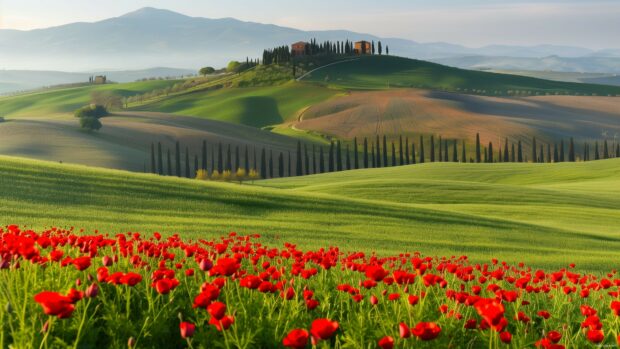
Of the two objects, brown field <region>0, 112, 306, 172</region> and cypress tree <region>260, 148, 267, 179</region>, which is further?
cypress tree <region>260, 148, 267, 179</region>

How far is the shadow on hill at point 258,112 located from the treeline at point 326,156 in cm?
4821

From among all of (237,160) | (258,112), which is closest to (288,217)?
(237,160)

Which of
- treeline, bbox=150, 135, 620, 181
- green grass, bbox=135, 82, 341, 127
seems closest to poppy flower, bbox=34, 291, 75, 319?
treeline, bbox=150, 135, 620, 181

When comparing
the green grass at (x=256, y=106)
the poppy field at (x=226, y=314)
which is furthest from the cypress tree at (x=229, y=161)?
the poppy field at (x=226, y=314)

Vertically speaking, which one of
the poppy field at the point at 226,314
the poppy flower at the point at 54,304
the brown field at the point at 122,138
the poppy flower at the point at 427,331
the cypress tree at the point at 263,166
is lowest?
the cypress tree at the point at 263,166

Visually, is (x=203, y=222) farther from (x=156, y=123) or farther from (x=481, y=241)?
(x=156, y=123)

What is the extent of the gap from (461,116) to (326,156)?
41171mm

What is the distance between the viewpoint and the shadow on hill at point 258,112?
18284 cm

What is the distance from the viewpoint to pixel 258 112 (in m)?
189

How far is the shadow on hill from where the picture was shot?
182837 mm

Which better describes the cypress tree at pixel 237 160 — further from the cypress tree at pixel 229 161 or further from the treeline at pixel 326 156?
the cypress tree at pixel 229 161

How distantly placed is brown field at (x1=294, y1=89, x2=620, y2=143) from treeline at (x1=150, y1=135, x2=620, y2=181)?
5.65 m

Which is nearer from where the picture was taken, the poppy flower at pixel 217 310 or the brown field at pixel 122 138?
the poppy flower at pixel 217 310

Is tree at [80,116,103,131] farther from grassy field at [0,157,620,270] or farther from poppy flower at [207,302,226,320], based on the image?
poppy flower at [207,302,226,320]
